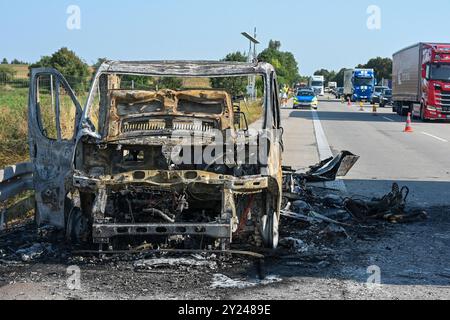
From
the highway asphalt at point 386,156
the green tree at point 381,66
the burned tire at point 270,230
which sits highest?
the green tree at point 381,66

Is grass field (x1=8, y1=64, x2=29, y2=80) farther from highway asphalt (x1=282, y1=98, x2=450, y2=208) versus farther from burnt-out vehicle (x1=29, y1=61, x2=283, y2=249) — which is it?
burnt-out vehicle (x1=29, y1=61, x2=283, y2=249)

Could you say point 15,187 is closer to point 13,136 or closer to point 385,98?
point 13,136

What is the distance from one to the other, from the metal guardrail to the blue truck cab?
58764mm

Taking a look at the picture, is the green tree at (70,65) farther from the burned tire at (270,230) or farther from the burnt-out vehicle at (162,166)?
the burned tire at (270,230)

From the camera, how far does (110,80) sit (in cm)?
828

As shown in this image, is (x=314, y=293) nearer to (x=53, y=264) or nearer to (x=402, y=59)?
(x=53, y=264)

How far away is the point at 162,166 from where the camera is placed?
733 centimetres

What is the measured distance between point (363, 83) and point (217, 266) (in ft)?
204

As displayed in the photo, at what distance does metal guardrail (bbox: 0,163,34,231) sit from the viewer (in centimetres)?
808

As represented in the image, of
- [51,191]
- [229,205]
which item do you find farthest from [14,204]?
[229,205]

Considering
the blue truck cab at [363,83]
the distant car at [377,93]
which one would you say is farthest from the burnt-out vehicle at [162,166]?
the blue truck cab at [363,83]

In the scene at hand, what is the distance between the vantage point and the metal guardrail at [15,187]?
26.5 feet

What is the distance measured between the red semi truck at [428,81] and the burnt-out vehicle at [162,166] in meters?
25.6

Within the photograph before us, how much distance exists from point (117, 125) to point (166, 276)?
2352mm
